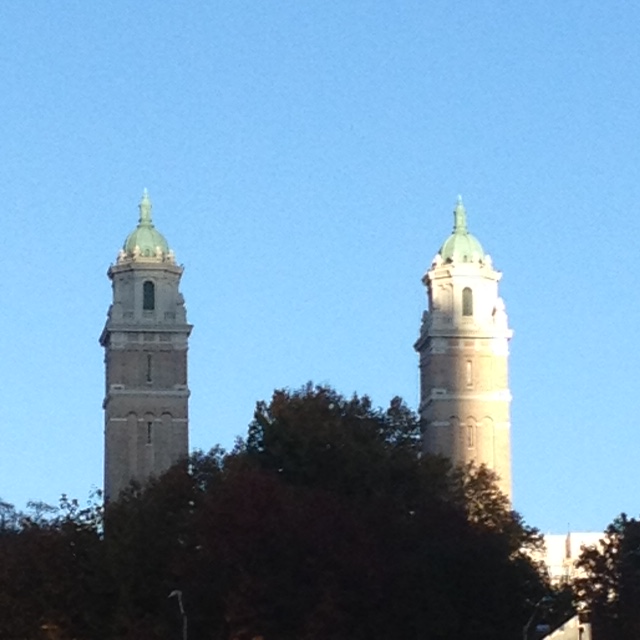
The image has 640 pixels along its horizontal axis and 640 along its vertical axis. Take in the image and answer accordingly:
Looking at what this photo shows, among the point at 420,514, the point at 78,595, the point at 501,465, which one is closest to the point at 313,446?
the point at 420,514

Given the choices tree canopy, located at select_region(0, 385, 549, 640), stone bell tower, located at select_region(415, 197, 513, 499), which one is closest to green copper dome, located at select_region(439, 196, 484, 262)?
stone bell tower, located at select_region(415, 197, 513, 499)

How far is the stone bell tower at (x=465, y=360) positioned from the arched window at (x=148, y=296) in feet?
62.6

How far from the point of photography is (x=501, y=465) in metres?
→ 147

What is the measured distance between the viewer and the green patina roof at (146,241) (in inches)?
6043

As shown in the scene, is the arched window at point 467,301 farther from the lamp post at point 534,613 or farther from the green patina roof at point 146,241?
the lamp post at point 534,613

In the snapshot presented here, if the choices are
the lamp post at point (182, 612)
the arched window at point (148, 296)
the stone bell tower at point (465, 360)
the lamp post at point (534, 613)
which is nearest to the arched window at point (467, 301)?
the stone bell tower at point (465, 360)

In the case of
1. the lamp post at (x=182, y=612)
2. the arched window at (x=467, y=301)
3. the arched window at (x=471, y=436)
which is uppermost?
the arched window at (x=467, y=301)

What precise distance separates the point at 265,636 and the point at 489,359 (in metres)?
81.4

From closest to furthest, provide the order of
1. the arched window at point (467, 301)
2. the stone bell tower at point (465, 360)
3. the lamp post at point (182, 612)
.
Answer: the lamp post at point (182, 612)
the stone bell tower at point (465, 360)
the arched window at point (467, 301)

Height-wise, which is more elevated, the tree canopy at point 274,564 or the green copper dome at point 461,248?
the green copper dome at point 461,248

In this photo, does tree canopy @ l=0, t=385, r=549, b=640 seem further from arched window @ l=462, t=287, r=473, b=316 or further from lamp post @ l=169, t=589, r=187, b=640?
arched window @ l=462, t=287, r=473, b=316

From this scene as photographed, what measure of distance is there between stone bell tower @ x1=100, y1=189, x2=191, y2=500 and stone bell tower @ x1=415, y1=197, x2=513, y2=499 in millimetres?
17195

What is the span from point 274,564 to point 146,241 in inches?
3304

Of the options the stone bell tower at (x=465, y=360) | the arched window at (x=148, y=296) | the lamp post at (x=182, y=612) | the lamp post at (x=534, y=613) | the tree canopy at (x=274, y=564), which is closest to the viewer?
the lamp post at (x=182, y=612)
